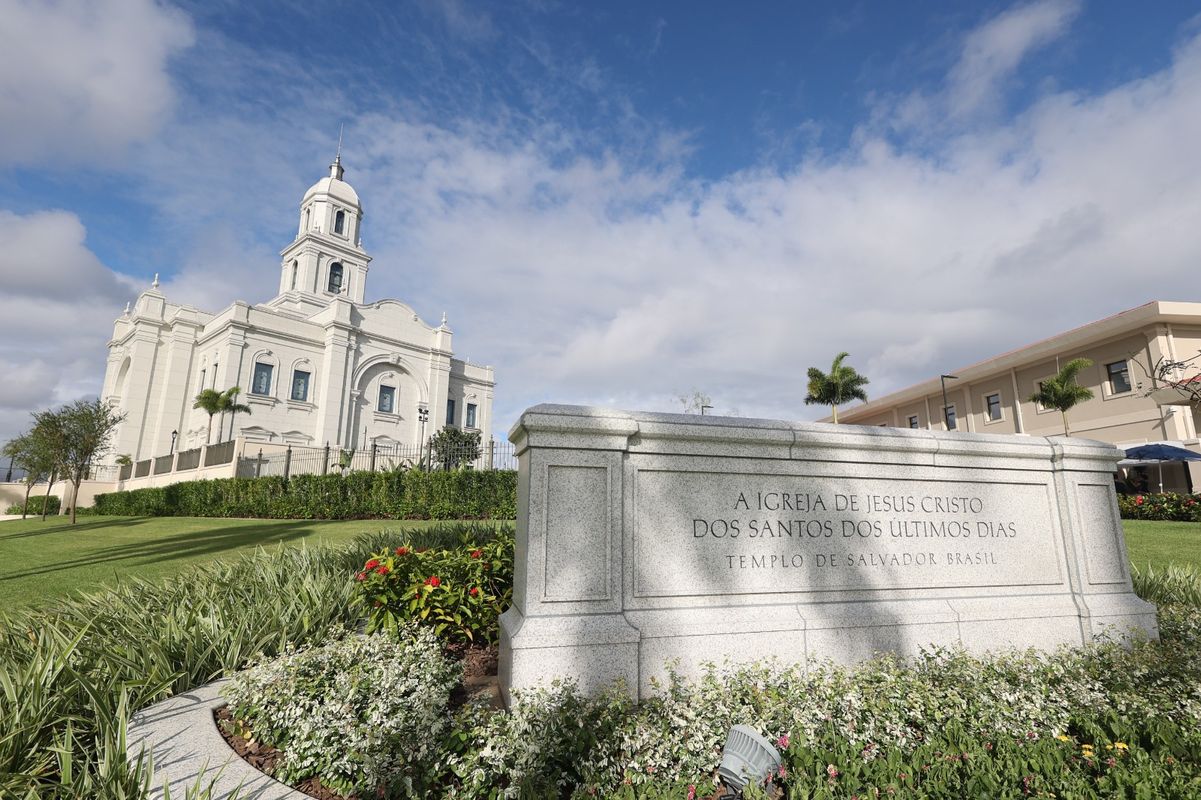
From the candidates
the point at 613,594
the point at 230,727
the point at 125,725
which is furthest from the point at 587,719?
the point at 125,725

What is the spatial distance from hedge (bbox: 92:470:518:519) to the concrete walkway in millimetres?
11862

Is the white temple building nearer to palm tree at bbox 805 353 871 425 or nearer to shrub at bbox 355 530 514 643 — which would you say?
palm tree at bbox 805 353 871 425

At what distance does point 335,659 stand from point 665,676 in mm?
2050

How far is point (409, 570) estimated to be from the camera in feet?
14.9

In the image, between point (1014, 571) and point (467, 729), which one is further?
point (1014, 571)

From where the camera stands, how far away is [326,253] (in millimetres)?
42875

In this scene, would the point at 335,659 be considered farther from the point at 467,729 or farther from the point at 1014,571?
the point at 1014,571

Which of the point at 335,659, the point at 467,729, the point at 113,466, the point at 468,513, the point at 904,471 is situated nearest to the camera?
the point at 467,729

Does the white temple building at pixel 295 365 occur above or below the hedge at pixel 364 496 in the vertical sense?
above

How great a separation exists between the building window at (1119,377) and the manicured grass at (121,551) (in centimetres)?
2584

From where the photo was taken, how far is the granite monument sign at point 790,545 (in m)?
3.83

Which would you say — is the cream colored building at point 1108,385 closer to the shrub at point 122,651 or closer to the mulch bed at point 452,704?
the mulch bed at point 452,704

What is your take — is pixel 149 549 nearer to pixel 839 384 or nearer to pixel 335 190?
pixel 839 384

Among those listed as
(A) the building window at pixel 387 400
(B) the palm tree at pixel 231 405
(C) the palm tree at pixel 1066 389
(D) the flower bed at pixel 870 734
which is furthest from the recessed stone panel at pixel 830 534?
(A) the building window at pixel 387 400
